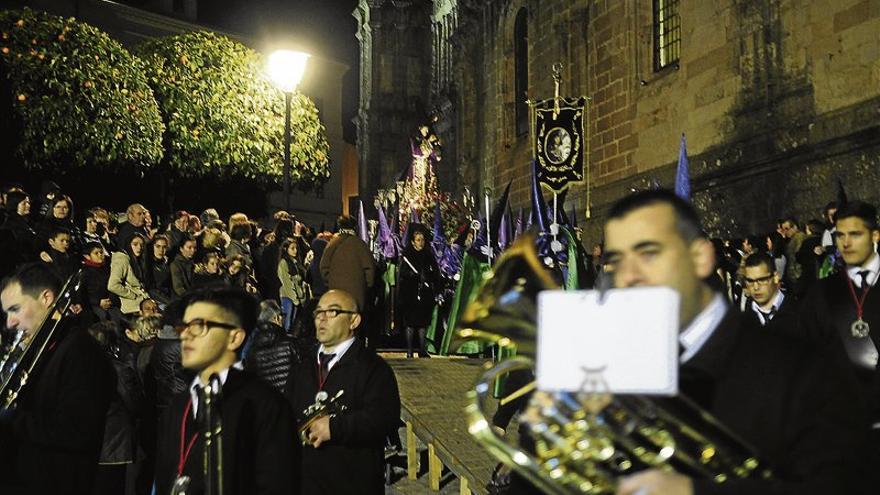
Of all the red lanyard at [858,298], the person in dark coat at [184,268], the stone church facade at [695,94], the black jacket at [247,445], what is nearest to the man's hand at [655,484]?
the black jacket at [247,445]

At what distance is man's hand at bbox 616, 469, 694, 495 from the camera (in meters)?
2.32

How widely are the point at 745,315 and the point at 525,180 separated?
81.6 feet

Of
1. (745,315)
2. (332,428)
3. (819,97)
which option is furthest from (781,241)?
(745,315)

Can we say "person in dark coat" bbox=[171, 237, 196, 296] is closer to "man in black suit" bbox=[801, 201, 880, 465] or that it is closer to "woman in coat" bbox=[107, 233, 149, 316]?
"woman in coat" bbox=[107, 233, 149, 316]

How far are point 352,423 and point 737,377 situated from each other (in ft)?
11.8

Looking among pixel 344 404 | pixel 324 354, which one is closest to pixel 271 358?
pixel 324 354

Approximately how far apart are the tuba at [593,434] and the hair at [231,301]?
2.55 m

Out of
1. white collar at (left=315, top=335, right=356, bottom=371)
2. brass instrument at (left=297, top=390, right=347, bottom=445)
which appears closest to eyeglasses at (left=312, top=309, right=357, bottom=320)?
white collar at (left=315, top=335, right=356, bottom=371)

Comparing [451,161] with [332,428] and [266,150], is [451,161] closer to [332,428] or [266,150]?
[266,150]

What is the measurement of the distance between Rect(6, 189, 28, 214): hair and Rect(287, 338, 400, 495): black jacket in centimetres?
724

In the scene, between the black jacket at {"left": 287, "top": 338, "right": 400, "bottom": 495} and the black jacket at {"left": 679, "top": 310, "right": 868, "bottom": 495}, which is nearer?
the black jacket at {"left": 679, "top": 310, "right": 868, "bottom": 495}

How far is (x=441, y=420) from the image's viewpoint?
1069 centimetres

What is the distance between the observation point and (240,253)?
1448cm

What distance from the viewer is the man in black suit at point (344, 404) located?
19.3 feet
